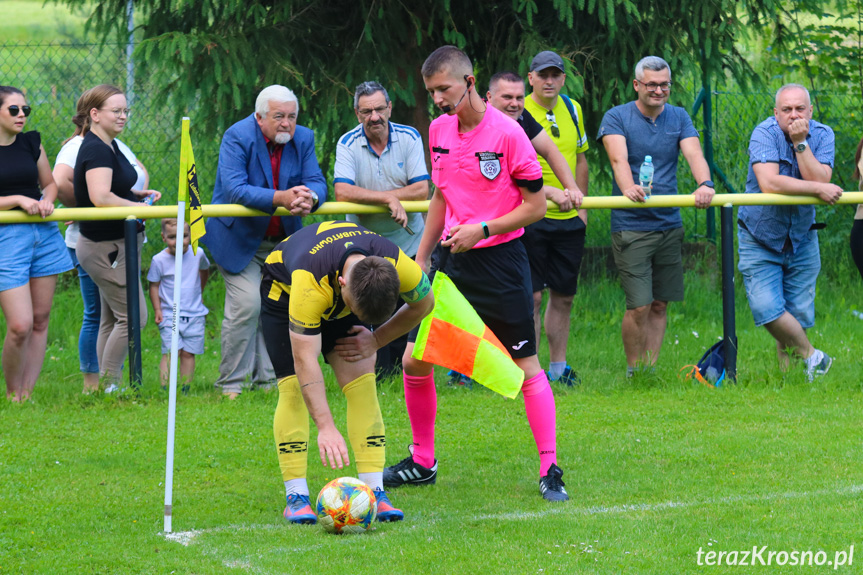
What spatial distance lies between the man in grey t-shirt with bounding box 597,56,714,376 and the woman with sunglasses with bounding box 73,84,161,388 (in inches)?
138

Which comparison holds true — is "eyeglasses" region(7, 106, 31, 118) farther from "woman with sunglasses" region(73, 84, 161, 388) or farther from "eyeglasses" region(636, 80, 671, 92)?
"eyeglasses" region(636, 80, 671, 92)

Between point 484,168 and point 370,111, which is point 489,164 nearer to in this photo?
point 484,168

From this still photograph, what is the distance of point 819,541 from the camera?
467cm

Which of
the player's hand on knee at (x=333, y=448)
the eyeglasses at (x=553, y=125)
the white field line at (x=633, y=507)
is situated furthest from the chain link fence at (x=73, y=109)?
the player's hand on knee at (x=333, y=448)

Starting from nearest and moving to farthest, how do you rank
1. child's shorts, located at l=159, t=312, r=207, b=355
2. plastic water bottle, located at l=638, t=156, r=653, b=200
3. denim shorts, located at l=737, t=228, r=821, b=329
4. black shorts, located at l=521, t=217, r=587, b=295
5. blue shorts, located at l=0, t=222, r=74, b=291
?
blue shorts, located at l=0, t=222, r=74, b=291 < plastic water bottle, located at l=638, t=156, r=653, b=200 < denim shorts, located at l=737, t=228, r=821, b=329 < black shorts, located at l=521, t=217, r=587, b=295 < child's shorts, located at l=159, t=312, r=207, b=355

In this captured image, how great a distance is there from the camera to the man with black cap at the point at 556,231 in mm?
7922

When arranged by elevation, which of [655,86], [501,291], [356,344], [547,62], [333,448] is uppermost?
[547,62]

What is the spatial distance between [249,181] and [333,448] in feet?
10.6

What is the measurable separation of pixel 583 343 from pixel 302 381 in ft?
16.8

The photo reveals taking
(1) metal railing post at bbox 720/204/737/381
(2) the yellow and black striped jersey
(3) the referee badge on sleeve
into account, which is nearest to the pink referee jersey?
(3) the referee badge on sleeve

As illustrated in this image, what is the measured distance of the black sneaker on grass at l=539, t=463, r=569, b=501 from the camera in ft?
18.0

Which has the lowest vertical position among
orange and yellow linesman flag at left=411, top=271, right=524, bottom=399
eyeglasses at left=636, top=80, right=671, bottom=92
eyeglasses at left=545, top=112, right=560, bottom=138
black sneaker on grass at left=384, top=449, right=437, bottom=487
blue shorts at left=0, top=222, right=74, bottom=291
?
black sneaker on grass at left=384, top=449, right=437, bottom=487

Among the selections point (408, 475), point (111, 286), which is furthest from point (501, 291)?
point (111, 286)

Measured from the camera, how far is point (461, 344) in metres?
5.59
